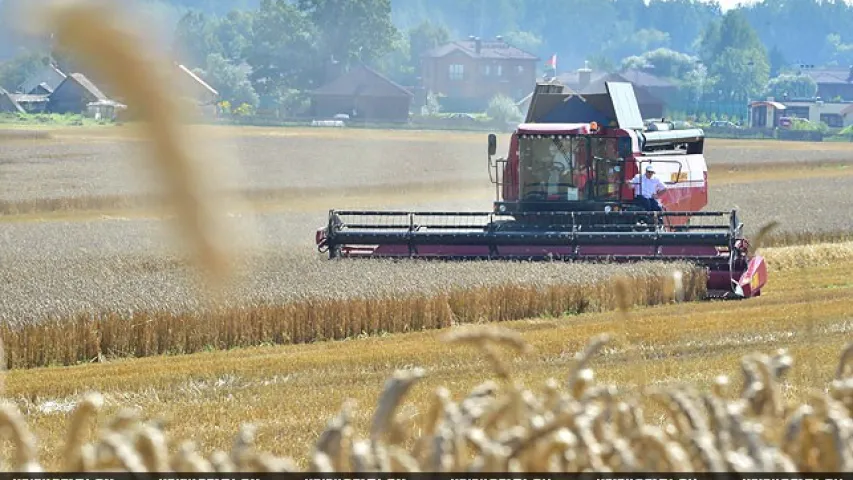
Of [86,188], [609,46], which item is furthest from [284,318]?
[609,46]

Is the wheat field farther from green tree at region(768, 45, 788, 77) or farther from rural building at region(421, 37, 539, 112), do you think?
green tree at region(768, 45, 788, 77)

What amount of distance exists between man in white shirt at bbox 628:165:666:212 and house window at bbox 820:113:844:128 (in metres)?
82.4

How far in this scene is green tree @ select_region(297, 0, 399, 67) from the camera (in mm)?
58750

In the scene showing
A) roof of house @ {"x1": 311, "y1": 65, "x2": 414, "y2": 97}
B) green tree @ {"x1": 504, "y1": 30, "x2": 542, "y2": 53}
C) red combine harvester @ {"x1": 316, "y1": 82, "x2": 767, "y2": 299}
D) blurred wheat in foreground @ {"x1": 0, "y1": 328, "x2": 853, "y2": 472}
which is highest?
green tree @ {"x1": 504, "y1": 30, "x2": 542, "y2": 53}


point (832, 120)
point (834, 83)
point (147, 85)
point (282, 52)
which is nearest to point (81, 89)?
point (147, 85)

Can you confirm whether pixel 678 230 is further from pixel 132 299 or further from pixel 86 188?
pixel 86 188

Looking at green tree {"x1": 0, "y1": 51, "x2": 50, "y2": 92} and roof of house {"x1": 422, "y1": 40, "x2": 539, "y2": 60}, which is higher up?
roof of house {"x1": 422, "y1": 40, "x2": 539, "y2": 60}

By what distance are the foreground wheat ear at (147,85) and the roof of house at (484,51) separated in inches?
3212

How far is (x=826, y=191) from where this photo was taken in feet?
129

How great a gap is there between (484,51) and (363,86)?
10.9 meters

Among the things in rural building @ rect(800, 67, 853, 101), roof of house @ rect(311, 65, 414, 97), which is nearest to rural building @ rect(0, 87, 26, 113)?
roof of house @ rect(311, 65, 414, 97)

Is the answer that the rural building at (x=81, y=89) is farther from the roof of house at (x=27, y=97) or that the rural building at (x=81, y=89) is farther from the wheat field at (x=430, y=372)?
the roof of house at (x=27, y=97)

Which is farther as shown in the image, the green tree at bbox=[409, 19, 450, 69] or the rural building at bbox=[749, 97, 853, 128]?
the rural building at bbox=[749, 97, 853, 128]

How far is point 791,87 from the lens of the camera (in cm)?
11144
